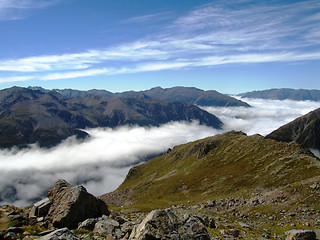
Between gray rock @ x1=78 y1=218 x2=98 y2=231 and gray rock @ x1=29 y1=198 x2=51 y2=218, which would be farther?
gray rock @ x1=29 y1=198 x2=51 y2=218

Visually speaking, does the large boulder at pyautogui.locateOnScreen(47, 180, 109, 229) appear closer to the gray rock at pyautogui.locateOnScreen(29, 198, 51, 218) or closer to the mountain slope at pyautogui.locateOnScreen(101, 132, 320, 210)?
the gray rock at pyautogui.locateOnScreen(29, 198, 51, 218)

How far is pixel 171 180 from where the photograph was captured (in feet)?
472

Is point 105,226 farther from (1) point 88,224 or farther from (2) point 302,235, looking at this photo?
(2) point 302,235

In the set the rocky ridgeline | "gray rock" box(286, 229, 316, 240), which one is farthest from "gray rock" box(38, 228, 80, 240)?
"gray rock" box(286, 229, 316, 240)

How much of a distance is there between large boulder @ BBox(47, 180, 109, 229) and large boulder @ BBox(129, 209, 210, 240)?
10.3m

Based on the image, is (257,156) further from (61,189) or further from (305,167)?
(61,189)

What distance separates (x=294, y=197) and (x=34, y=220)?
2511 inches

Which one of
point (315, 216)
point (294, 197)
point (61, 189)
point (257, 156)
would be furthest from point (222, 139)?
point (61, 189)

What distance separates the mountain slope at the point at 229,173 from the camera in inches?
3401

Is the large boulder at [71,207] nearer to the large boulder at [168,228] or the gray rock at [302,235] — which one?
the large boulder at [168,228]

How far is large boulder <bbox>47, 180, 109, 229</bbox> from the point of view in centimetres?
2716

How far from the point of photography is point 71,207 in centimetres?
2802

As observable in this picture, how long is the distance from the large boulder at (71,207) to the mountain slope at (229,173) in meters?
63.2

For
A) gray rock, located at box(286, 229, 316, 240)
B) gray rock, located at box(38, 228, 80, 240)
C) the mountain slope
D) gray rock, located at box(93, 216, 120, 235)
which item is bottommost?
the mountain slope
